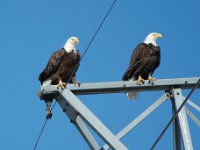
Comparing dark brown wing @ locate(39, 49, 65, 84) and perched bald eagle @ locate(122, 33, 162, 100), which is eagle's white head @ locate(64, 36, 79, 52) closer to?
dark brown wing @ locate(39, 49, 65, 84)

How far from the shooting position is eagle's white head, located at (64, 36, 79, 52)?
10820 millimetres

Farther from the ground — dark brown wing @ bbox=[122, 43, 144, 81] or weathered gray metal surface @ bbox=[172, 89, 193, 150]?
dark brown wing @ bbox=[122, 43, 144, 81]

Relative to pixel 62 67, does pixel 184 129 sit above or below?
below

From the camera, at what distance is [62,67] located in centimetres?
1034

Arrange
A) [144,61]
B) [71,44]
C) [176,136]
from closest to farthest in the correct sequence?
[176,136] < [144,61] < [71,44]

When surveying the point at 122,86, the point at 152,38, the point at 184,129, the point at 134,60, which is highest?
the point at 152,38

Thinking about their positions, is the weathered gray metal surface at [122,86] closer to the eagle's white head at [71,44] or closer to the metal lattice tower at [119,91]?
the metal lattice tower at [119,91]

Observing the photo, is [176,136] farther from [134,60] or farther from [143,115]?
[134,60]

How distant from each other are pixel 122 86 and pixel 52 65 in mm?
4178

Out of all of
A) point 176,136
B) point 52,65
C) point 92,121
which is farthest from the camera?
point 52,65

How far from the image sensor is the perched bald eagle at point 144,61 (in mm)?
9739

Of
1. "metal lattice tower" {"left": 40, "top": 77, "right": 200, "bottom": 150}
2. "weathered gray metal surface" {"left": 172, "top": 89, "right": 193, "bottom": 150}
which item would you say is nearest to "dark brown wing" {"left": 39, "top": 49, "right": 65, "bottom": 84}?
"metal lattice tower" {"left": 40, "top": 77, "right": 200, "bottom": 150}

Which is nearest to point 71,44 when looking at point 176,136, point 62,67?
point 62,67

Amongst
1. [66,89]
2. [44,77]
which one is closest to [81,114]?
[66,89]
